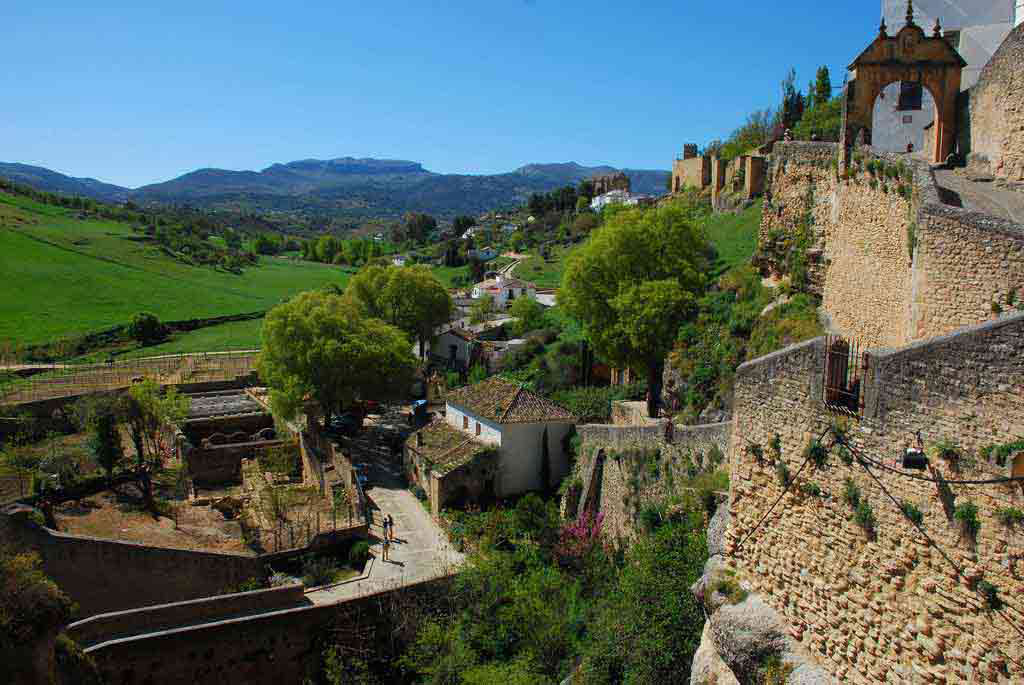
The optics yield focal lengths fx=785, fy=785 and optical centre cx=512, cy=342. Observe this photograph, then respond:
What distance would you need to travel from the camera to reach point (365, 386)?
3428 cm

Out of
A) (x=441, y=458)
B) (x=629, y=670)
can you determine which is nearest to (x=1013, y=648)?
(x=629, y=670)

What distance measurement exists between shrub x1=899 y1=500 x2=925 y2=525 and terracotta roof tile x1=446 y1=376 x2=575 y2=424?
65.1 feet

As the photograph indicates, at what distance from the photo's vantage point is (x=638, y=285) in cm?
2712

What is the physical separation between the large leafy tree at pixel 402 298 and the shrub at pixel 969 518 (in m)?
41.3

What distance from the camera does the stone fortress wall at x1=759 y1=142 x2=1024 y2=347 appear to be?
9.82m

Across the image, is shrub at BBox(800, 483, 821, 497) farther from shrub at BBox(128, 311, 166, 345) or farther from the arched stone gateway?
shrub at BBox(128, 311, 166, 345)

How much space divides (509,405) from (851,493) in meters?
20.0

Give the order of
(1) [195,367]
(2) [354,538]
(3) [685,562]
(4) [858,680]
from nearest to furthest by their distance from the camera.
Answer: (4) [858,680] → (3) [685,562] → (2) [354,538] → (1) [195,367]

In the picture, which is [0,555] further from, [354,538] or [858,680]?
[858,680]

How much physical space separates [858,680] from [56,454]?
32.1m

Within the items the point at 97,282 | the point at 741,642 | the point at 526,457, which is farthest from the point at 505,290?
the point at 741,642

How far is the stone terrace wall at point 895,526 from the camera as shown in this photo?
5.88 m

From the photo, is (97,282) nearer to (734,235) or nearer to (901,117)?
(734,235)

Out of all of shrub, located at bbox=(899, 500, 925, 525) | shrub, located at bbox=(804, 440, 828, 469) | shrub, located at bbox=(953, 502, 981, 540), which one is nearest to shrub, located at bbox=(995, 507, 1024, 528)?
shrub, located at bbox=(953, 502, 981, 540)
